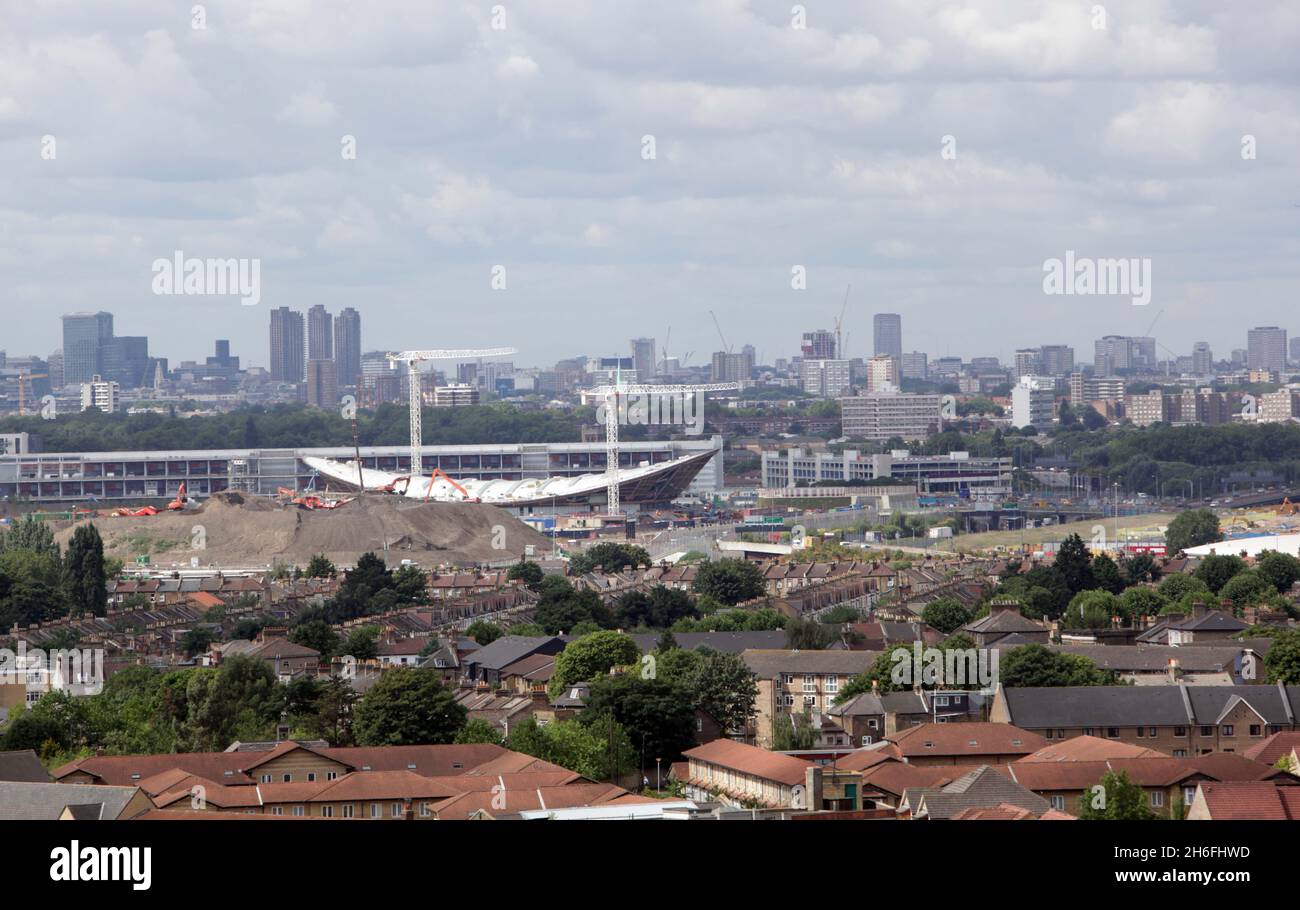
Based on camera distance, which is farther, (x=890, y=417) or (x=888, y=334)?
(x=888, y=334)

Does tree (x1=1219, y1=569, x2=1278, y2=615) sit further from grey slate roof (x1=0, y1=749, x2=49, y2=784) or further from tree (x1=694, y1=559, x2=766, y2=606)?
grey slate roof (x1=0, y1=749, x2=49, y2=784)

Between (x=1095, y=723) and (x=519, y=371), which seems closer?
(x=1095, y=723)

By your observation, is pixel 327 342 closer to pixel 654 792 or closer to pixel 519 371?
pixel 519 371

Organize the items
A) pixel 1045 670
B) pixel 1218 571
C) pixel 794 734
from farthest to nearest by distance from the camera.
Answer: pixel 1218 571 → pixel 1045 670 → pixel 794 734

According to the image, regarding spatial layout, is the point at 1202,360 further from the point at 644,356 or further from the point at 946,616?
the point at 946,616

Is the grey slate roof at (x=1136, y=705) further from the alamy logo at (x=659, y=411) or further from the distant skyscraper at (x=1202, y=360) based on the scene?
the distant skyscraper at (x=1202, y=360)
